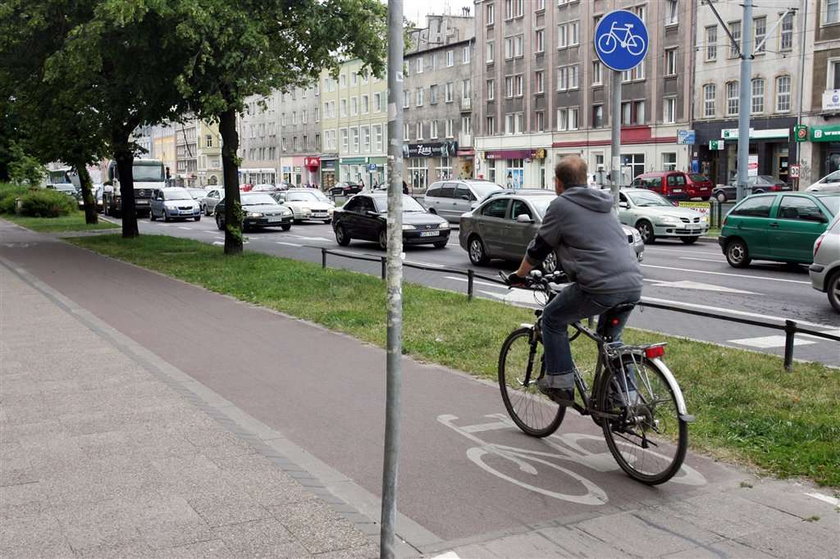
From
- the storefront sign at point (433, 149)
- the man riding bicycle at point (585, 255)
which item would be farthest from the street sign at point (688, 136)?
the man riding bicycle at point (585, 255)

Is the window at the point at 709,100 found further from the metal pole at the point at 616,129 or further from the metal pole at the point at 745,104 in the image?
the metal pole at the point at 616,129

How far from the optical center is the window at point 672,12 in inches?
2119

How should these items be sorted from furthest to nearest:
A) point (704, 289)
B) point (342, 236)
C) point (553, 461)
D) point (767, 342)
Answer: point (342, 236) < point (704, 289) < point (767, 342) < point (553, 461)

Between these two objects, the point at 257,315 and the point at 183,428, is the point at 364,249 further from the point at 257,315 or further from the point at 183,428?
the point at 183,428

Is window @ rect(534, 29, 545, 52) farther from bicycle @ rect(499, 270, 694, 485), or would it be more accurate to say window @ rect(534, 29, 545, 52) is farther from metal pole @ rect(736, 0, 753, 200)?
bicycle @ rect(499, 270, 694, 485)

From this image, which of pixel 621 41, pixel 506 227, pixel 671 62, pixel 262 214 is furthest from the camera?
pixel 671 62

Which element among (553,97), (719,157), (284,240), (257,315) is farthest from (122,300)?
(553,97)

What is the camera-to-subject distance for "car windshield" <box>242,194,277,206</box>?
35.2 m

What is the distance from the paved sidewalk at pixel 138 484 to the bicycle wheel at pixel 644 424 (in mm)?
1714

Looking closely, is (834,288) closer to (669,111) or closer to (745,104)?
(745,104)

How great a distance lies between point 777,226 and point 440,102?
6340 centimetres

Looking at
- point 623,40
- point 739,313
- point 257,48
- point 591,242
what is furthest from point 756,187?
point 591,242

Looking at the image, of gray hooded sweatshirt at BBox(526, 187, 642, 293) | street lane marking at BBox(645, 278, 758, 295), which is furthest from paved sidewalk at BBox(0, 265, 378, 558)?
street lane marking at BBox(645, 278, 758, 295)

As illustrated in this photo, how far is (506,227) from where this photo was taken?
18891 mm
